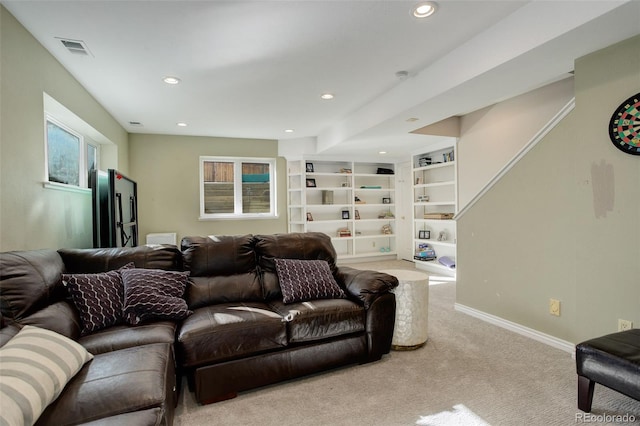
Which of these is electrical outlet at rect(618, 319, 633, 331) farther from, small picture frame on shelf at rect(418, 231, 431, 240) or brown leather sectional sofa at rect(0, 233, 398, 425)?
small picture frame on shelf at rect(418, 231, 431, 240)

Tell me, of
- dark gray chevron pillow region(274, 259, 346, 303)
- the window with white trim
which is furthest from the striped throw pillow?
the window with white trim

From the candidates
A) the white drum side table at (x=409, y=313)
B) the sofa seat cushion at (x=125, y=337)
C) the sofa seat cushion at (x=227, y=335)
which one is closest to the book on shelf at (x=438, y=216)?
the white drum side table at (x=409, y=313)

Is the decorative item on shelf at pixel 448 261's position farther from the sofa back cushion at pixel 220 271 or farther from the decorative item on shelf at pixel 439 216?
the sofa back cushion at pixel 220 271

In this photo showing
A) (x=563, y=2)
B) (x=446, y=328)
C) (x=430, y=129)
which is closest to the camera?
(x=563, y=2)

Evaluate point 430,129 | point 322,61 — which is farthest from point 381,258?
point 322,61

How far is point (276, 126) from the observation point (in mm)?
5148

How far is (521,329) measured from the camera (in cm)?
299

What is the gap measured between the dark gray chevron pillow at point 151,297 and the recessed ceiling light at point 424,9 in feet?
8.19

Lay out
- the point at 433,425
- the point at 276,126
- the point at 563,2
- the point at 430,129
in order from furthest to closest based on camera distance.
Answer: the point at 276,126 < the point at 430,129 < the point at 563,2 < the point at 433,425

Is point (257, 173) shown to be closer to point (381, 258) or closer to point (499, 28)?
point (381, 258)

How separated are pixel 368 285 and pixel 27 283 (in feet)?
6.79

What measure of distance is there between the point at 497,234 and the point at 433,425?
2133 mm

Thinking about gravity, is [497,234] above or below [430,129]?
below

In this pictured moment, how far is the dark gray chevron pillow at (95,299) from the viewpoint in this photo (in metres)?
1.96
